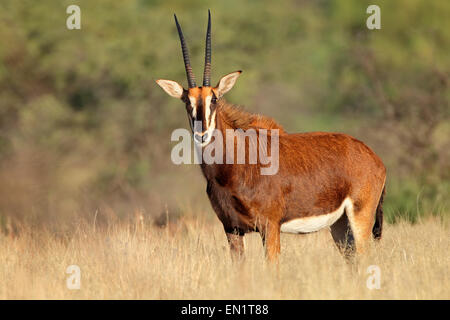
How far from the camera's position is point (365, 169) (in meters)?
9.12

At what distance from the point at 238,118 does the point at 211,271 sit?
6.37 feet

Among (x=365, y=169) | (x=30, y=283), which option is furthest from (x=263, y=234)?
(x=30, y=283)

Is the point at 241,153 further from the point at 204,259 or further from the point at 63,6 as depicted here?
the point at 63,6

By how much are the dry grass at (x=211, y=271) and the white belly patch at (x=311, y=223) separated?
0.31 m

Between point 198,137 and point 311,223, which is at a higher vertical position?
point 198,137

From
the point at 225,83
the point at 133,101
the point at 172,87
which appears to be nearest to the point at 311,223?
the point at 225,83

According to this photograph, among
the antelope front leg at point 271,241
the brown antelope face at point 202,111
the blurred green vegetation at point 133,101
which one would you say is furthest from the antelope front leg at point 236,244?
the blurred green vegetation at point 133,101

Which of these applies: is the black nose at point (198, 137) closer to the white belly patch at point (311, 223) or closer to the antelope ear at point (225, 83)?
the antelope ear at point (225, 83)

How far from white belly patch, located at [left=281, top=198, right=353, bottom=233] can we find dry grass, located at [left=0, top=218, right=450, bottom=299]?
0.31 meters

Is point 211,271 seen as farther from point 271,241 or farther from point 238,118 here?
point 238,118

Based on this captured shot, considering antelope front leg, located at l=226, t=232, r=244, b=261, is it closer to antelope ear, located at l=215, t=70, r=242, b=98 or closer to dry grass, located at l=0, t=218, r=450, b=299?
dry grass, located at l=0, t=218, r=450, b=299

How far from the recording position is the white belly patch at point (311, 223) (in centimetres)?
848

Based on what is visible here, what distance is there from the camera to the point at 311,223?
338 inches

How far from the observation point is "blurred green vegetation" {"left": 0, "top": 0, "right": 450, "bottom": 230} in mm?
19922
